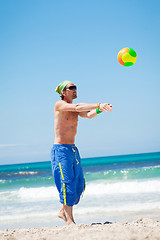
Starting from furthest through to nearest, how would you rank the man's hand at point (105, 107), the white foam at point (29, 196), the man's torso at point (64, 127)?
the white foam at point (29, 196) → the man's torso at point (64, 127) → the man's hand at point (105, 107)

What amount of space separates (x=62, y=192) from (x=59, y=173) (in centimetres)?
25

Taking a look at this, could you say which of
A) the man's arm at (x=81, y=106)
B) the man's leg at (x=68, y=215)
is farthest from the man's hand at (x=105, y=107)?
the man's leg at (x=68, y=215)

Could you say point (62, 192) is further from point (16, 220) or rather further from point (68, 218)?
point (16, 220)

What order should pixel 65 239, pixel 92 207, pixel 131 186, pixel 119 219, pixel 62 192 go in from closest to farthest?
pixel 65 239 → pixel 62 192 → pixel 119 219 → pixel 92 207 → pixel 131 186

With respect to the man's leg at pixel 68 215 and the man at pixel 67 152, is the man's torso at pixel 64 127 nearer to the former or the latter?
the man at pixel 67 152

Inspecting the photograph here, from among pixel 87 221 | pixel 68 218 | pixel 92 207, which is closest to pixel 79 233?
pixel 68 218

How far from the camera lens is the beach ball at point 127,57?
4.68 metres

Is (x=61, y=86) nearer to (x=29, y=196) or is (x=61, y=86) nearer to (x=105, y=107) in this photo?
(x=105, y=107)

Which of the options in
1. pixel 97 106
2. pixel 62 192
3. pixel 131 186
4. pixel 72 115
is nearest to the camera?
pixel 97 106

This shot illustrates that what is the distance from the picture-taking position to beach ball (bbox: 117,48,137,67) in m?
4.68

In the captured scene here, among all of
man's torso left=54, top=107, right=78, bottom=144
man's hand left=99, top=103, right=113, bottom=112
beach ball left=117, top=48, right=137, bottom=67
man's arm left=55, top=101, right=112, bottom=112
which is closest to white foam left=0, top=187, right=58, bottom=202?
man's torso left=54, top=107, right=78, bottom=144

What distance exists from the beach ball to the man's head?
Answer: 3.58ft

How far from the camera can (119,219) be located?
17.3 feet

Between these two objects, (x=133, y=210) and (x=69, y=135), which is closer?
(x=69, y=135)
